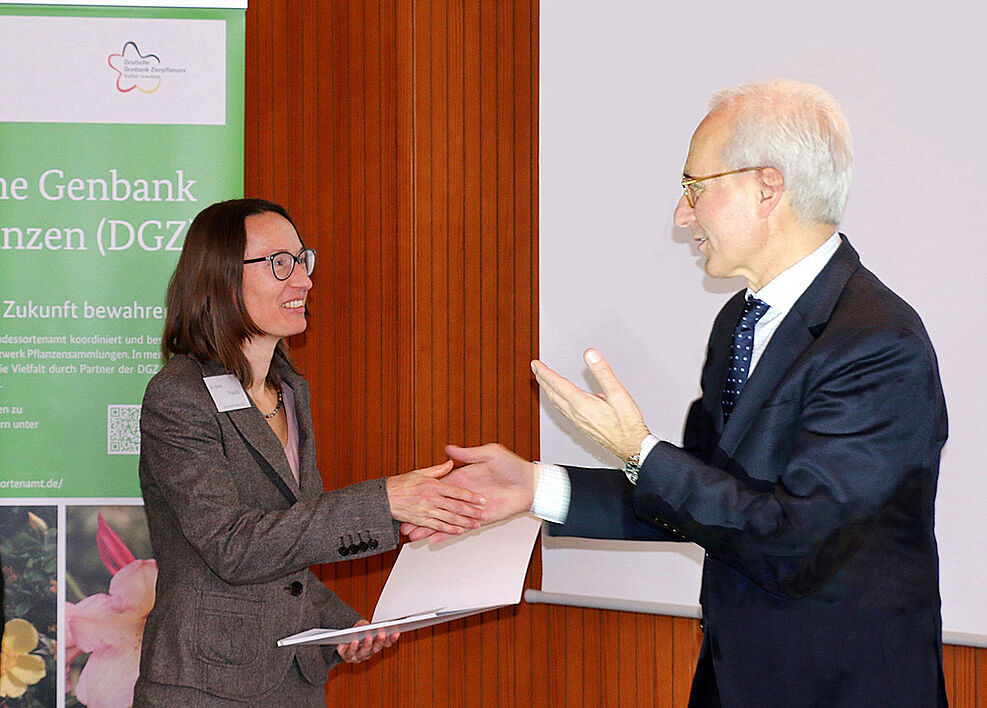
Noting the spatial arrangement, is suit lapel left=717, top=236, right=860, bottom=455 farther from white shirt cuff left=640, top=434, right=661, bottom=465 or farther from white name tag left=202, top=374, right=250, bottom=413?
white name tag left=202, top=374, right=250, bottom=413

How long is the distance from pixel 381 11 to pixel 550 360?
149 cm

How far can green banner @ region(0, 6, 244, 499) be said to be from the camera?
11.8 ft

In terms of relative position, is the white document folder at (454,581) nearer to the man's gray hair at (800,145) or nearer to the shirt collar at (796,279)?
the shirt collar at (796,279)

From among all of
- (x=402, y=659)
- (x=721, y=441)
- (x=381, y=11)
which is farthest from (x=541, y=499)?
(x=381, y=11)

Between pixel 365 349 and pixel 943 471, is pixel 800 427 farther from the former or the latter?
pixel 365 349

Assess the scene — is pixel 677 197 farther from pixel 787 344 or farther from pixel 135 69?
pixel 135 69

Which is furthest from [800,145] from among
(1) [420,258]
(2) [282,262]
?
(1) [420,258]

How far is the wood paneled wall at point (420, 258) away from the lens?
3738 millimetres

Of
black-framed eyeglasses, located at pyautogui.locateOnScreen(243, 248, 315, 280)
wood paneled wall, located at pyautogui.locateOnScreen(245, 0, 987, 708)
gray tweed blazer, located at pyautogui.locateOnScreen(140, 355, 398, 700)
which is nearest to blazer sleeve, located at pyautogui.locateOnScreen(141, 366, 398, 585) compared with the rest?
gray tweed blazer, located at pyautogui.locateOnScreen(140, 355, 398, 700)

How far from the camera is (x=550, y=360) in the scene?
3.54 meters

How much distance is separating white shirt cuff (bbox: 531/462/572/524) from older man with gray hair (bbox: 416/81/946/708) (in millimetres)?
326

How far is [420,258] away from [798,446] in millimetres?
2308

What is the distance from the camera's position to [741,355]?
1.98m

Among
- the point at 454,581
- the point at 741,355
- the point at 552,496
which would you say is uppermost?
the point at 741,355
